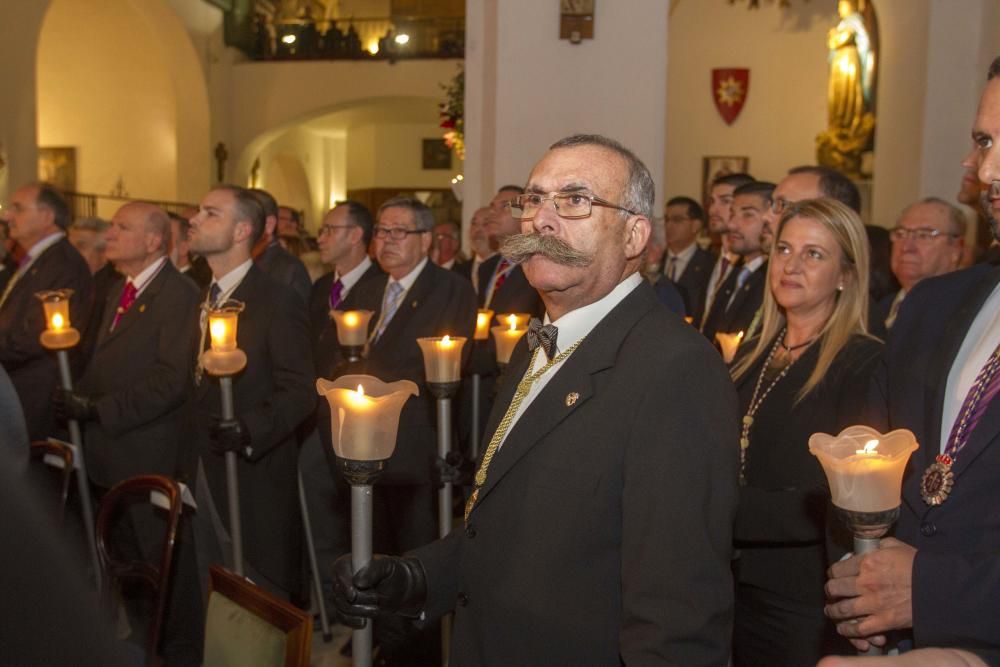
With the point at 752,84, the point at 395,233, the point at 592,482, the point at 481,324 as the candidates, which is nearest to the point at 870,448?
the point at 592,482

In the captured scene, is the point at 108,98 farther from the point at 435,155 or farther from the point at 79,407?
the point at 79,407

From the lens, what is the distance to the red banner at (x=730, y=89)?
14.4 m

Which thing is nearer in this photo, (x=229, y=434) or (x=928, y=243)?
(x=229, y=434)

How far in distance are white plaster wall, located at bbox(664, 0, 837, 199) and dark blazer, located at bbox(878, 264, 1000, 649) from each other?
12.7 m

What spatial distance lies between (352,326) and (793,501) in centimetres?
209

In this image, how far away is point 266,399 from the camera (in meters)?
3.77

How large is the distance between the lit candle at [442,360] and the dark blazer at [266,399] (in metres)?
0.85

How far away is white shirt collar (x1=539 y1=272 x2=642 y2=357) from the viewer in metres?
1.91

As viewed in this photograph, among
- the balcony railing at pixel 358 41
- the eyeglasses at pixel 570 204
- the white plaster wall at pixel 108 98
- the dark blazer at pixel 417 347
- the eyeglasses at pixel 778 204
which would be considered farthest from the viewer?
the balcony railing at pixel 358 41

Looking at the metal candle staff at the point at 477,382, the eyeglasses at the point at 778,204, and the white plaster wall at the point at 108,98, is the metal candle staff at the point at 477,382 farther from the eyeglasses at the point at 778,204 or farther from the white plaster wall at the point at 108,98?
the white plaster wall at the point at 108,98

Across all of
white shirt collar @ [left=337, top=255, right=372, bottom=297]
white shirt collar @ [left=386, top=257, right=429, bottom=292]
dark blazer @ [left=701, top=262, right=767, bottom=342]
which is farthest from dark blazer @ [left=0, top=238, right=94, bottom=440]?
dark blazer @ [left=701, top=262, right=767, bottom=342]

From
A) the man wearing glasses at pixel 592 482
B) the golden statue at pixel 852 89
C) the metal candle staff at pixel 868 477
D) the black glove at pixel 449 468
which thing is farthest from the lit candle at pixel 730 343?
the golden statue at pixel 852 89

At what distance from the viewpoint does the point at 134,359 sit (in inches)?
159

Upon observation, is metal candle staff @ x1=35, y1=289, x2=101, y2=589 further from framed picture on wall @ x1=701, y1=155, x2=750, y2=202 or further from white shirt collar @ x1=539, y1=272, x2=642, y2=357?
framed picture on wall @ x1=701, y1=155, x2=750, y2=202
